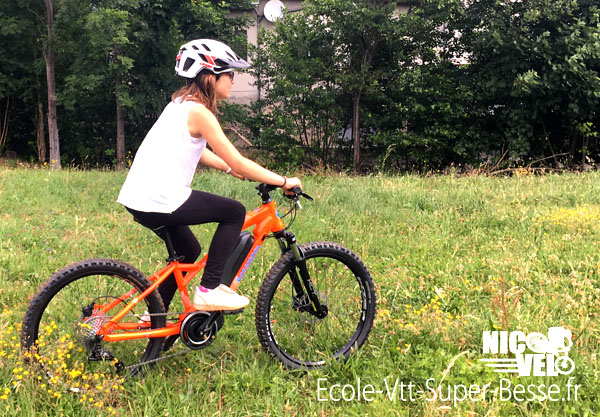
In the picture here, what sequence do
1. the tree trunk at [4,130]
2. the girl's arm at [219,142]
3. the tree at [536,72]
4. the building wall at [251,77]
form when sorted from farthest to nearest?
the tree trunk at [4,130], the building wall at [251,77], the tree at [536,72], the girl's arm at [219,142]

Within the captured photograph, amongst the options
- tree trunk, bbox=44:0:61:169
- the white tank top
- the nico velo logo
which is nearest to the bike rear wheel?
the white tank top

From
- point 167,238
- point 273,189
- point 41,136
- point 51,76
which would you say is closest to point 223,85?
point 273,189

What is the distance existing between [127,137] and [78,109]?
2637 mm

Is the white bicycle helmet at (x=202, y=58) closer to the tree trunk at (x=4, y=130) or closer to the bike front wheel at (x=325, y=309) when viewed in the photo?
the bike front wheel at (x=325, y=309)

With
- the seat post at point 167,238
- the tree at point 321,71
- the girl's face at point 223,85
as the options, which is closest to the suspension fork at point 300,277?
the seat post at point 167,238

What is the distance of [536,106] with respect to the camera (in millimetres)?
14961

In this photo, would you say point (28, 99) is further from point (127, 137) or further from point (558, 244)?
point (558, 244)

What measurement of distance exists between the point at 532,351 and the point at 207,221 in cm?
241

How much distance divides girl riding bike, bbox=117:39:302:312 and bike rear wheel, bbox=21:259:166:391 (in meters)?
0.36

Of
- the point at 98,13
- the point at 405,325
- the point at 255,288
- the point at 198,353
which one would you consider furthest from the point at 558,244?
the point at 98,13

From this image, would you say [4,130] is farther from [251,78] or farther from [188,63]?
[188,63]

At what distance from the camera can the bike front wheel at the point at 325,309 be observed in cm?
334

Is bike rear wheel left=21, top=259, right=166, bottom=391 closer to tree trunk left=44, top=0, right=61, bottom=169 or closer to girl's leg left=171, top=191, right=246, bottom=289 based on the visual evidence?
girl's leg left=171, top=191, right=246, bottom=289

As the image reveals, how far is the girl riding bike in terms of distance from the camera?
2.89 meters
